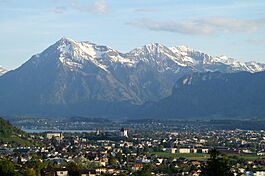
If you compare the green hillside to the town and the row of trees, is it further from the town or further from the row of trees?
the row of trees

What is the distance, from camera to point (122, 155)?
130 meters

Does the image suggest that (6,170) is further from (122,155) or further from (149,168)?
(122,155)

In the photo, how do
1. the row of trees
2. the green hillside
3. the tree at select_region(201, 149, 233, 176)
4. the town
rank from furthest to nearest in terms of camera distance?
the green hillside < the town < the row of trees < the tree at select_region(201, 149, 233, 176)

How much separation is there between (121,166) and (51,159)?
1082 centimetres

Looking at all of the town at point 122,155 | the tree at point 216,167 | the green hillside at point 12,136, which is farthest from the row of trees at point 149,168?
the green hillside at point 12,136

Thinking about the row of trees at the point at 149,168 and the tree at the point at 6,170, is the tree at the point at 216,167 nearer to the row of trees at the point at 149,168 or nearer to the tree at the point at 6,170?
the row of trees at the point at 149,168

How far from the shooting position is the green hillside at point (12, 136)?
145500mm

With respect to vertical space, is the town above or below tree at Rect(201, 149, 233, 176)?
below

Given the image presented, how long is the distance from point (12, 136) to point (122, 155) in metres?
30.1

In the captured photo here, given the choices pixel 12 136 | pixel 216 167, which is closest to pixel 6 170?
pixel 216 167

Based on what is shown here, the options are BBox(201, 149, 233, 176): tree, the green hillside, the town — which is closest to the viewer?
BBox(201, 149, 233, 176): tree

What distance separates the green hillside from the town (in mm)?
1827

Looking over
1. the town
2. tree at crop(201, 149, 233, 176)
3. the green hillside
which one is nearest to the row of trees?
tree at crop(201, 149, 233, 176)

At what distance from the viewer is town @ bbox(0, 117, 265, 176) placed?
313 ft
